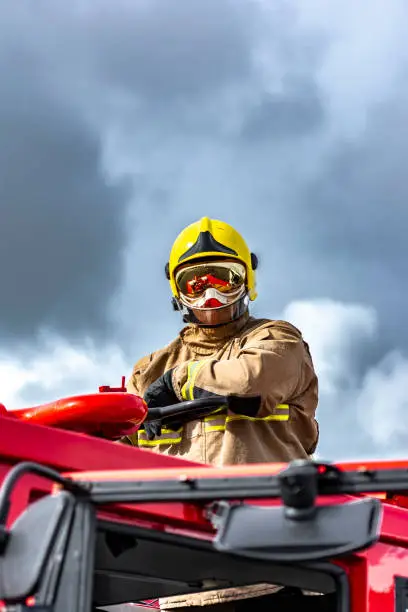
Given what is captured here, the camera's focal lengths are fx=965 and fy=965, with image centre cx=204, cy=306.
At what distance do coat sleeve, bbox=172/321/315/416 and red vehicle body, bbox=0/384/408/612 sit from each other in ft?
2.62

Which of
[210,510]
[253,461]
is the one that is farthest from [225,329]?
[210,510]

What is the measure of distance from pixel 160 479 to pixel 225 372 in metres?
1.68

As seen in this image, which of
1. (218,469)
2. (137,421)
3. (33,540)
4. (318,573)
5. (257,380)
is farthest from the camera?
(257,380)

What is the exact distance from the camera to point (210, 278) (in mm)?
4578

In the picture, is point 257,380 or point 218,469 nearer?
point 218,469

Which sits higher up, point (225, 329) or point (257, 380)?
point (225, 329)

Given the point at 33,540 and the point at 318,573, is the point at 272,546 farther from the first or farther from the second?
the point at 318,573

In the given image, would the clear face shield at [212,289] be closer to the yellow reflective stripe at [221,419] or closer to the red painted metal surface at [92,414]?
the yellow reflective stripe at [221,419]

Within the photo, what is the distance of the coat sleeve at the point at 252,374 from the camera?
3832 mm

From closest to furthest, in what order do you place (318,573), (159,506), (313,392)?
(159,506) < (318,573) < (313,392)

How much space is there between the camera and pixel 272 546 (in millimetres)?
2053

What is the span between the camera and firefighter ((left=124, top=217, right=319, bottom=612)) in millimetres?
3854

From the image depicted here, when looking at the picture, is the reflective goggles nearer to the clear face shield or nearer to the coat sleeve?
the clear face shield

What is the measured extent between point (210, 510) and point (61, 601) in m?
0.45
